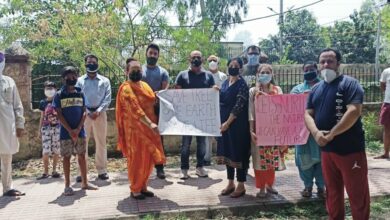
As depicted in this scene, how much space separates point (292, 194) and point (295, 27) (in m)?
41.9

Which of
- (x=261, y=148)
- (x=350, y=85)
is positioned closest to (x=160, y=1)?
(x=261, y=148)

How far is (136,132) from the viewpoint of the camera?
519cm

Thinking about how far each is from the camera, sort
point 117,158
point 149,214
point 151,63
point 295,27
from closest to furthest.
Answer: point 149,214 < point 151,63 < point 117,158 < point 295,27

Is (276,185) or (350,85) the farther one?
(276,185)

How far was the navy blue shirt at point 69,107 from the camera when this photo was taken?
546 cm

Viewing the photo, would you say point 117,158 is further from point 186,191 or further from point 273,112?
point 273,112

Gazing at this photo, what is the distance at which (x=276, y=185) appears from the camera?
595cm

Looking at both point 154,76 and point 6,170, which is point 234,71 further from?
point 6,170

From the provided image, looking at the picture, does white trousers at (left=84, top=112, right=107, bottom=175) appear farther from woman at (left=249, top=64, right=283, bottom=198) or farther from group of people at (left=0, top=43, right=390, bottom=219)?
woman at (left=249, top=64, right=283, bottom=198)

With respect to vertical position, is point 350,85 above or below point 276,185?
above

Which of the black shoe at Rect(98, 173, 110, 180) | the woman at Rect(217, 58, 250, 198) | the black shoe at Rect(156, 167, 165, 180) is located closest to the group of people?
the woman at Rect(217, 58, 250, 198)

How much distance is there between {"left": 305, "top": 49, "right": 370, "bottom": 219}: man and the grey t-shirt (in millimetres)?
2868

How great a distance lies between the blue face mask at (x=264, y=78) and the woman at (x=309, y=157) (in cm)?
51

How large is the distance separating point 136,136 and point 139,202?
845 millimetres
